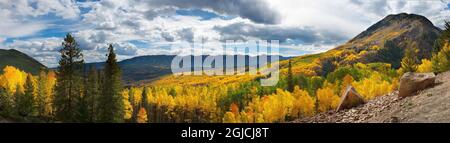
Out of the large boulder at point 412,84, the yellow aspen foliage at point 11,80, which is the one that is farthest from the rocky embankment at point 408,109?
the yellow aspen foliage at point 11,80

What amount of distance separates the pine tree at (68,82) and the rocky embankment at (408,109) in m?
33.6

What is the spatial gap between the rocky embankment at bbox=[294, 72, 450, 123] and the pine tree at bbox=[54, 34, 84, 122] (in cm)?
3363

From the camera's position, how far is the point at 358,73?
18575cm

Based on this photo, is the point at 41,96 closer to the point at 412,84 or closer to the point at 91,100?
the point at 91,100

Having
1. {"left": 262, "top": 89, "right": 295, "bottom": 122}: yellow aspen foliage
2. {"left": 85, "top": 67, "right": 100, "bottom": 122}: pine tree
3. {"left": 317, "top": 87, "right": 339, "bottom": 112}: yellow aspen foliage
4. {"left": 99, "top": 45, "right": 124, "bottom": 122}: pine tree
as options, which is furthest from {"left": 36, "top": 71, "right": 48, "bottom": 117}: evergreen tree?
{"left": 317, "top": 87, "right": 339, "bottom": 112}: yellow aspen foliage

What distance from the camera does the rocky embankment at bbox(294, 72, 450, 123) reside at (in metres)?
28.2

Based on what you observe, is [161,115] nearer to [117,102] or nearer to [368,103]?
[117,102]

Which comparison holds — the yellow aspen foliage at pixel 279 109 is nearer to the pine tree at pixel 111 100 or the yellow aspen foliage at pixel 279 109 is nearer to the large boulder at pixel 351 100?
the pine tree at pixel 111 100

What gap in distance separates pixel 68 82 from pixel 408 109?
143ft

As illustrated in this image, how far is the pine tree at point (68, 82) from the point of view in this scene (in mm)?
58094

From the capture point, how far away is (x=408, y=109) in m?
32.3

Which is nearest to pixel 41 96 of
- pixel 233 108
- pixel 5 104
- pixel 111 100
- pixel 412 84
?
pixel 5 104
